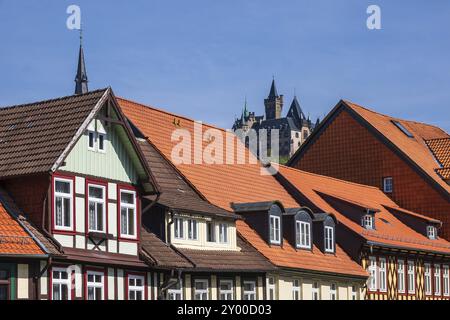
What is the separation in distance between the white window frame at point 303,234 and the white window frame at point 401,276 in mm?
9777

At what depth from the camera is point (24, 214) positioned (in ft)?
111

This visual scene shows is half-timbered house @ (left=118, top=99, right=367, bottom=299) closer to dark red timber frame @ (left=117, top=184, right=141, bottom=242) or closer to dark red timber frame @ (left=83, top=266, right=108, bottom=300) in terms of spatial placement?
dark red timber frame @ (left=117, top=184, right=141, bottom=242)

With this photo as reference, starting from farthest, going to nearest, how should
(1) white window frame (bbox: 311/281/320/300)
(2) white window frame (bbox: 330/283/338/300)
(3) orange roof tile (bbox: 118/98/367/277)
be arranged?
1. (2) white window frame (bbox: 330/283/338/300)
2. (1) white window frame (bbox: 311/281/320/300)
3. (3) orange roof tile (bbox: 118/98/367/277)

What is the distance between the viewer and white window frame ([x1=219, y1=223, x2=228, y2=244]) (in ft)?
142

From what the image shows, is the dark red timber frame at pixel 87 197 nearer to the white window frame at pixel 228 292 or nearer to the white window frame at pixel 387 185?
the white window frame at pixel 228 292

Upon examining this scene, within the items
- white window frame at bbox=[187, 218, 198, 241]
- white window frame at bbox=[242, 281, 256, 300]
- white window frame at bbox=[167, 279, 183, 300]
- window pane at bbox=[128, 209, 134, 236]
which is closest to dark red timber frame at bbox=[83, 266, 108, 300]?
window pane at bbox=[128, 209, 134, 236]

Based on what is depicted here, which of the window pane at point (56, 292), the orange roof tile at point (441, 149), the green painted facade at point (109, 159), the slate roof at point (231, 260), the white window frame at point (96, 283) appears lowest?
the window pane at point (56, 292)

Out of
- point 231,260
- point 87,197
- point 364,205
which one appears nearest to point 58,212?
point 87,197

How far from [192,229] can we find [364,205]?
66.0ft

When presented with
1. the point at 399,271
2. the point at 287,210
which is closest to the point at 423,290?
the point at 399,271

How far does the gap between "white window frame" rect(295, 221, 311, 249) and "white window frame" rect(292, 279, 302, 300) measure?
6.95 feet

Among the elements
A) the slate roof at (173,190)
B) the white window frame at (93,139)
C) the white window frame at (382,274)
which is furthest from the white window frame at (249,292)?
the white window frame at (382,274)

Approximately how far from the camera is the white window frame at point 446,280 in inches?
2461
